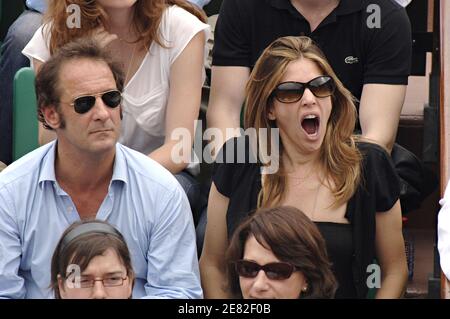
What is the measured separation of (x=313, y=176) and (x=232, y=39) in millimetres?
706

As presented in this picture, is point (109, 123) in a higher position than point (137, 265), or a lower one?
higher

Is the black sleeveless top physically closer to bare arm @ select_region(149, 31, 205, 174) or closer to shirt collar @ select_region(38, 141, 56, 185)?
bare arm @ select_region(149, 31, 205, 174)

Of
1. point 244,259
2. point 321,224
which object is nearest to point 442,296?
point 321,224

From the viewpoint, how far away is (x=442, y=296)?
12.0 ft

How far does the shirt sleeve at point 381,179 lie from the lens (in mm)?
3631

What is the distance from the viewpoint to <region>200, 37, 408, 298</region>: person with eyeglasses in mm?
3625

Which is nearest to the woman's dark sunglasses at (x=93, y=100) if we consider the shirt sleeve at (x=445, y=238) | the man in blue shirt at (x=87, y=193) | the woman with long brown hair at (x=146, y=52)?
the man in blue shirt at (x=87, y=193)

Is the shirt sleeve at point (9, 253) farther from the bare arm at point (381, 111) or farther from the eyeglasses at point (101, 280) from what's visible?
the bare arm at point (381, 111)

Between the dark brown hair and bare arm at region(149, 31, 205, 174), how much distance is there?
703 millimetres

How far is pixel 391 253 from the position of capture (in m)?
3.68

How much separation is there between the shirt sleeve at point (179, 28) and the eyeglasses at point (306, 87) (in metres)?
0.58

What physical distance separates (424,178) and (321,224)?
766 millimetres
